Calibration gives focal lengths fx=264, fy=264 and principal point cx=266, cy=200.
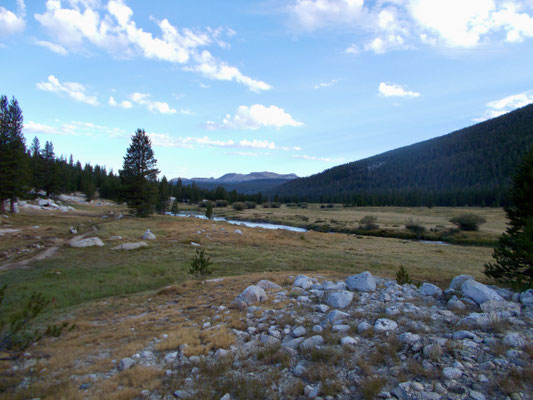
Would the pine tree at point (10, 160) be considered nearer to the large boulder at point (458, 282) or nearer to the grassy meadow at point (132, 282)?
the grassy meadow at point (132, 282)

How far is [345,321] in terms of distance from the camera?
7.54 meters

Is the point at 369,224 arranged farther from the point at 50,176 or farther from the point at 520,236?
the point at 50,176

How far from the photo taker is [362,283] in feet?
34.8

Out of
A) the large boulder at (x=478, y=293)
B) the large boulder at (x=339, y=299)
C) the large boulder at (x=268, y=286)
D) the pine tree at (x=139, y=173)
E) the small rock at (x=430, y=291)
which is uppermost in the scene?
the pine tree at (x=139, y=173)

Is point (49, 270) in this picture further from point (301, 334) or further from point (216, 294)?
point (301, 334)

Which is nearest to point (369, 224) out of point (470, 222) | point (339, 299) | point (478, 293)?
point (470, 222)

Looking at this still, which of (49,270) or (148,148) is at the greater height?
(148,148)

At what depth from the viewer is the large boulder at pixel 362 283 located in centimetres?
1038

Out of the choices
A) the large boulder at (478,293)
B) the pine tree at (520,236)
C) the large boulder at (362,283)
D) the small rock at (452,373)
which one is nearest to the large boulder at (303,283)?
the large boulder at (362,283)

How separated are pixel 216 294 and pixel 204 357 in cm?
622

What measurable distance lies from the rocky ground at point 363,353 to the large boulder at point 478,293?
0.08 ft

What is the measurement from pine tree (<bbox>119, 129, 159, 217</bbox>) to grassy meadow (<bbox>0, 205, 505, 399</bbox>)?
33.1 ft

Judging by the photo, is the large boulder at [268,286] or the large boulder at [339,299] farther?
the large boulder at [268,286]

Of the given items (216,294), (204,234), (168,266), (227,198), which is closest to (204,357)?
(216,294)
